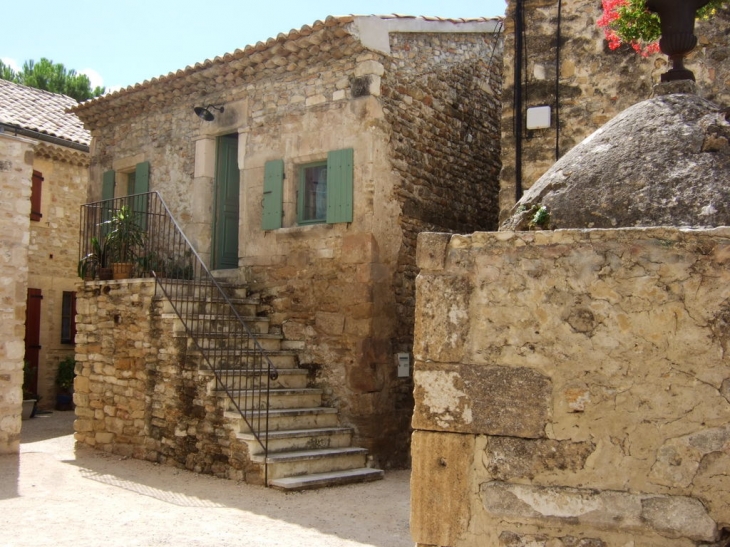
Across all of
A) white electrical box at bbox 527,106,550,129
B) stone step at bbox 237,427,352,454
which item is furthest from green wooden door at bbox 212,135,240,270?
white electrical box at bbox 527,106,550,129

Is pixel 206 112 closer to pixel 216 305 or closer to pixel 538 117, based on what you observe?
pixel 216 305

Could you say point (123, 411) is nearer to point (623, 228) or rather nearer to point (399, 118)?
point (399, 118)

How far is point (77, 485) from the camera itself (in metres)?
8.05

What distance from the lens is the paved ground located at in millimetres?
5984

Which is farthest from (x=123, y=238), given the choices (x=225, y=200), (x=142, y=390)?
(x=142, y=390)

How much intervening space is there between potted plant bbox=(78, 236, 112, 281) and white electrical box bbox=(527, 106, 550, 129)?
578 centimetres

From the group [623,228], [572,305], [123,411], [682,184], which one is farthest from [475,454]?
[123,411]

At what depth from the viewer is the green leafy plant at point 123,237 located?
10320mm

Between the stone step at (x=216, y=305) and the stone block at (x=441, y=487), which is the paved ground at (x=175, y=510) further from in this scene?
the stone block at (x=441, y=487)

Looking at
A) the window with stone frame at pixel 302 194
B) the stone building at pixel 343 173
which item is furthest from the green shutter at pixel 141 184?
the window with stone frame at pixel 302 194

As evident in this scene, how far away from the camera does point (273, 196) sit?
9883 mm

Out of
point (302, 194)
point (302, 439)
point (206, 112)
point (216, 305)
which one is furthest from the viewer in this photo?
point (206, 112)

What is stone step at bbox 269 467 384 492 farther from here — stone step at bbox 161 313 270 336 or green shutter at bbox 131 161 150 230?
green shutter at bbox 131 161 150 230

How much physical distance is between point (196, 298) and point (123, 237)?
146cm
